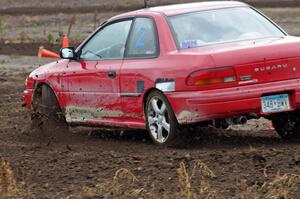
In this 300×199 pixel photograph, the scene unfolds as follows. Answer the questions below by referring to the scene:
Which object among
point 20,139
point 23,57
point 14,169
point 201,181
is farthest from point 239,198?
point 23,57

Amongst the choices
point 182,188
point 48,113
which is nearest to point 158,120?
point 48,113

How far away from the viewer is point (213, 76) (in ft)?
34.6

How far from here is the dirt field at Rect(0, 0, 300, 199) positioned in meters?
8.62

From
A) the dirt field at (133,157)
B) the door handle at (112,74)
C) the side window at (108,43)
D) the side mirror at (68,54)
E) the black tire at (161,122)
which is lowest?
→ the dirt field at (133,157)

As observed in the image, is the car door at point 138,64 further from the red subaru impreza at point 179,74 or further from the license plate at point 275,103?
the license plate at point 275,103

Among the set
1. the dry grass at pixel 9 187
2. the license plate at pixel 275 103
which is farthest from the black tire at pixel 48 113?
the dry grass at pixel 9 187

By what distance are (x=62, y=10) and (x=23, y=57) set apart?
2207cm

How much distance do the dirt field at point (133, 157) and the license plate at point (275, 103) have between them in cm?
39

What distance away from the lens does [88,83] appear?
12.3 m

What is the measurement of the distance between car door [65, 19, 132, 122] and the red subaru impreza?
0.04ft

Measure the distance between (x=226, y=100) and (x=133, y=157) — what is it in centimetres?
117

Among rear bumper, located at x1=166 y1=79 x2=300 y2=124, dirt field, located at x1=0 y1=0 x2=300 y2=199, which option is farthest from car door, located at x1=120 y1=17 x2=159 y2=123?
rear bumper, located at x1=166 y1=79 x2=300 y2=124

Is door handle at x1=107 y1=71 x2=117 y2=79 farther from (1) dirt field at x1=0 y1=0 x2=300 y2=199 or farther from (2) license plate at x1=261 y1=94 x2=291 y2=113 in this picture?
(2) license plate at x1=261 y1=94 x2=291 y2=113

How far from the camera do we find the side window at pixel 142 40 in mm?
11508
